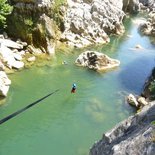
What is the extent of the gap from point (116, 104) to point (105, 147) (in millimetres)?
21384

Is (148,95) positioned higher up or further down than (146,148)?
further down

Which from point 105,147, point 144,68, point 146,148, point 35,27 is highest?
point 146,148

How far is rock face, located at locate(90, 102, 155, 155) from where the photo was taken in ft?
36.9

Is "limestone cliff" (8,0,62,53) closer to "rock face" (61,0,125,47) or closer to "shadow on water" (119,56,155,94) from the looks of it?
"rock face" (61,0,125,47)

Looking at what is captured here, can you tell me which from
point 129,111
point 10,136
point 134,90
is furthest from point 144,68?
point 10,136

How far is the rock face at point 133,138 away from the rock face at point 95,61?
2989cm

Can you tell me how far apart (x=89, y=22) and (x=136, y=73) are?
1528 cm

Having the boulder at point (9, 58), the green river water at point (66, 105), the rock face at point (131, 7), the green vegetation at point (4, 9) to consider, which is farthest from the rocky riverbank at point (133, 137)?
the rock face at point (131, 7)

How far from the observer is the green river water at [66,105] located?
89.0ft

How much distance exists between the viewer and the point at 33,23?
48125 mm

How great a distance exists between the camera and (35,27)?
48031 millimetres

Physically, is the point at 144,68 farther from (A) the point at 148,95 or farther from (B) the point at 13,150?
(B) the point at 13,150

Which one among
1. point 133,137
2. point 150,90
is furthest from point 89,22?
point 133,137

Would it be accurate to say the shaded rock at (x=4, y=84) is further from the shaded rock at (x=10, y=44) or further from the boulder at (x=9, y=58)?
the shaded rock at (x=10, y=44)
